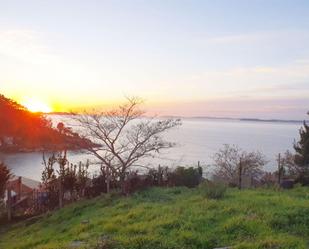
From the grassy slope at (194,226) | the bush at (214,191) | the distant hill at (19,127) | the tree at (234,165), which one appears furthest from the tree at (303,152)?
the distant hill at (19,127)

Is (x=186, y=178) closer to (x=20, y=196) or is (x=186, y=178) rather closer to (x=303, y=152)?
(x=20, y=196)

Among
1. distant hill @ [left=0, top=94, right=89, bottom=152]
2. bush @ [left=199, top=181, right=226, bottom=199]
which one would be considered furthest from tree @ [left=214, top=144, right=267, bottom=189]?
distant hill @ [left=0, top=94, right=89, bottom=152]

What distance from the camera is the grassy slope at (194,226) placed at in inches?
276

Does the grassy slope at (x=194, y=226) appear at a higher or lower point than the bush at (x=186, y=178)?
higher

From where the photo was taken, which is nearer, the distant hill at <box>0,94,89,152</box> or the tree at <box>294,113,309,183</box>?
the tree at <box>294,113,309,183</box>

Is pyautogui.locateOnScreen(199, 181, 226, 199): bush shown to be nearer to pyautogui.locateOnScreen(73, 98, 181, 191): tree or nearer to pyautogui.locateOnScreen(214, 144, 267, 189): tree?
pyautogui.locateOnScreen(73, 98, 181, 191): tree

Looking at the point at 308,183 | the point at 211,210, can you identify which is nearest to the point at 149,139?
the point at 308,183

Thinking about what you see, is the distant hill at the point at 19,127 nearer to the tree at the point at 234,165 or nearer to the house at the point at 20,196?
the tree at the point at 234,165

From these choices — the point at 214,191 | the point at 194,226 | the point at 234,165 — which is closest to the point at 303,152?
the point at 234,165

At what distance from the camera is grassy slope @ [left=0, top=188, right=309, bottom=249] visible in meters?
7.02

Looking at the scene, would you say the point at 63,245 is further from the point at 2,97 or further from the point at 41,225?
the point at 2,97

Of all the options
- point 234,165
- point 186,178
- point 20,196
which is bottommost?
point 20,196

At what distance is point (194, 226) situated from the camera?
26.2ft

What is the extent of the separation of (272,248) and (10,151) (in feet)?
229
